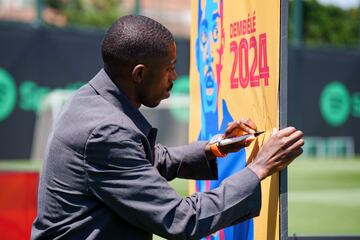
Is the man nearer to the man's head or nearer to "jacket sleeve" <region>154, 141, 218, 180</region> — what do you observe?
the man's head

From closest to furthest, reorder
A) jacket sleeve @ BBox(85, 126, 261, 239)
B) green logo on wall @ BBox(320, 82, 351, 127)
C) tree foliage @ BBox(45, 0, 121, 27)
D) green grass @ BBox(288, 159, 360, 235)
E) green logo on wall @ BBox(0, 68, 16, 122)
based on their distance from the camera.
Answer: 1. jacket sleeve @ BBox(85, 126, 261, 239)
2. green grass @ BBox(288, 159, 360, 235)
3. green logo on wall @ BBox(0, 68, 16, 122)
4. green logo on wall @ BBox(320, 82, 351, 127)
5. tree foliage @ BBox(45, 0, 121, 27)

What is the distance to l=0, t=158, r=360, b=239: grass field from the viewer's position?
7910mm

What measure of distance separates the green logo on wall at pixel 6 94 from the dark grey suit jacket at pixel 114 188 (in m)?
12.0

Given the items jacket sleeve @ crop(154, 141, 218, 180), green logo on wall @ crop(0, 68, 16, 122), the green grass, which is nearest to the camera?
jacket sleeve @ crop(154, 141, 218, 180)

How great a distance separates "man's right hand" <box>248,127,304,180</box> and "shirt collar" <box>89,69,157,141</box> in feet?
1.32

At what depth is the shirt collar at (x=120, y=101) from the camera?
2.68 metres

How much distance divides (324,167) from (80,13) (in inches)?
592

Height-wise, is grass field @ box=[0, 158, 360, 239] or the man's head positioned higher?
the man's head

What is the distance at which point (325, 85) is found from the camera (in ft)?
59.0

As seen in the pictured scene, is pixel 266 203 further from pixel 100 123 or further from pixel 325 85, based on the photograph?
pixel 325 85

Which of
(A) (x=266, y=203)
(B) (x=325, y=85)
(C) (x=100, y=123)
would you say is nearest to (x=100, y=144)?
(C) (x=100, y=123)

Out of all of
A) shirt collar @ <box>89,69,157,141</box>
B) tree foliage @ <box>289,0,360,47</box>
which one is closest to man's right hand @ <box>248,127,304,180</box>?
shirt collar @ <box>89,69,157,141</box>

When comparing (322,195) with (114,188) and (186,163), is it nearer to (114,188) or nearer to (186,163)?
(186,163)

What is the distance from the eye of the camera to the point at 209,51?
3482 mm
